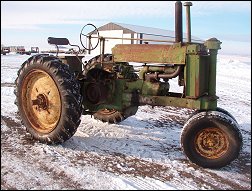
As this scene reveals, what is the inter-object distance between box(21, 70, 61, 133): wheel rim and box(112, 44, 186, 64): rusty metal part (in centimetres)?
114

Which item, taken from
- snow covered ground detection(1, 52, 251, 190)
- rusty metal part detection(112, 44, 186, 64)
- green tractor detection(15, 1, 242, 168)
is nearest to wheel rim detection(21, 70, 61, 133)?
green tractor detection(15, 1, 242, 168)

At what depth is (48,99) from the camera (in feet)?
17.0

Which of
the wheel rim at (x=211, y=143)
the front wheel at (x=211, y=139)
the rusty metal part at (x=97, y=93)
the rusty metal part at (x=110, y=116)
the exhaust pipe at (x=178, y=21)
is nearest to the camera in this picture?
the front wheel at (x=211, y=139)

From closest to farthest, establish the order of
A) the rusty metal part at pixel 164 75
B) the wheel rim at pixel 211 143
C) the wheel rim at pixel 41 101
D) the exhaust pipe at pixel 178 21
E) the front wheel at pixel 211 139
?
the front wheel at pixel 211 139, the wheel rim at pixel 211 143, the exhaust pipe at pixel 178 21, the rusty metal part at pixel 164 75, the wheel rim at pixel 41 101

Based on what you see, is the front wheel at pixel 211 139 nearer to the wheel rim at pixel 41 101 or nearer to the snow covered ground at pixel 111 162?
the snow covered ground at pixel 111 162

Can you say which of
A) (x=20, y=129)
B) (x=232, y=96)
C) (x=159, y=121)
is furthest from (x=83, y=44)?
(x=232, y=96)

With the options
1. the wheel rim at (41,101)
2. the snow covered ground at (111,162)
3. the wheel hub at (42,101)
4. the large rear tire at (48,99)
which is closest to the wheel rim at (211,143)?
the snow covered ground at (111,162)

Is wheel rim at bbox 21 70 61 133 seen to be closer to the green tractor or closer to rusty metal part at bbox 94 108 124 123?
the green tractor

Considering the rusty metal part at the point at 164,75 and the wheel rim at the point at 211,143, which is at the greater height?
the rusty metal part at the point at 164,75

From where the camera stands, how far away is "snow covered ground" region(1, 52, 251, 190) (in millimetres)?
3727

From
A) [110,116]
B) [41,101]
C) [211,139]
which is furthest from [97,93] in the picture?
[211,139]

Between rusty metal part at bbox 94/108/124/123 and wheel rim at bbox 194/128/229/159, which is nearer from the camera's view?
wheel rim at bbox 194/128/229/159

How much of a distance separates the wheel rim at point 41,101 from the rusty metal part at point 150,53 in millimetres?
1139

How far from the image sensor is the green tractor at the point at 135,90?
14.2 ft
